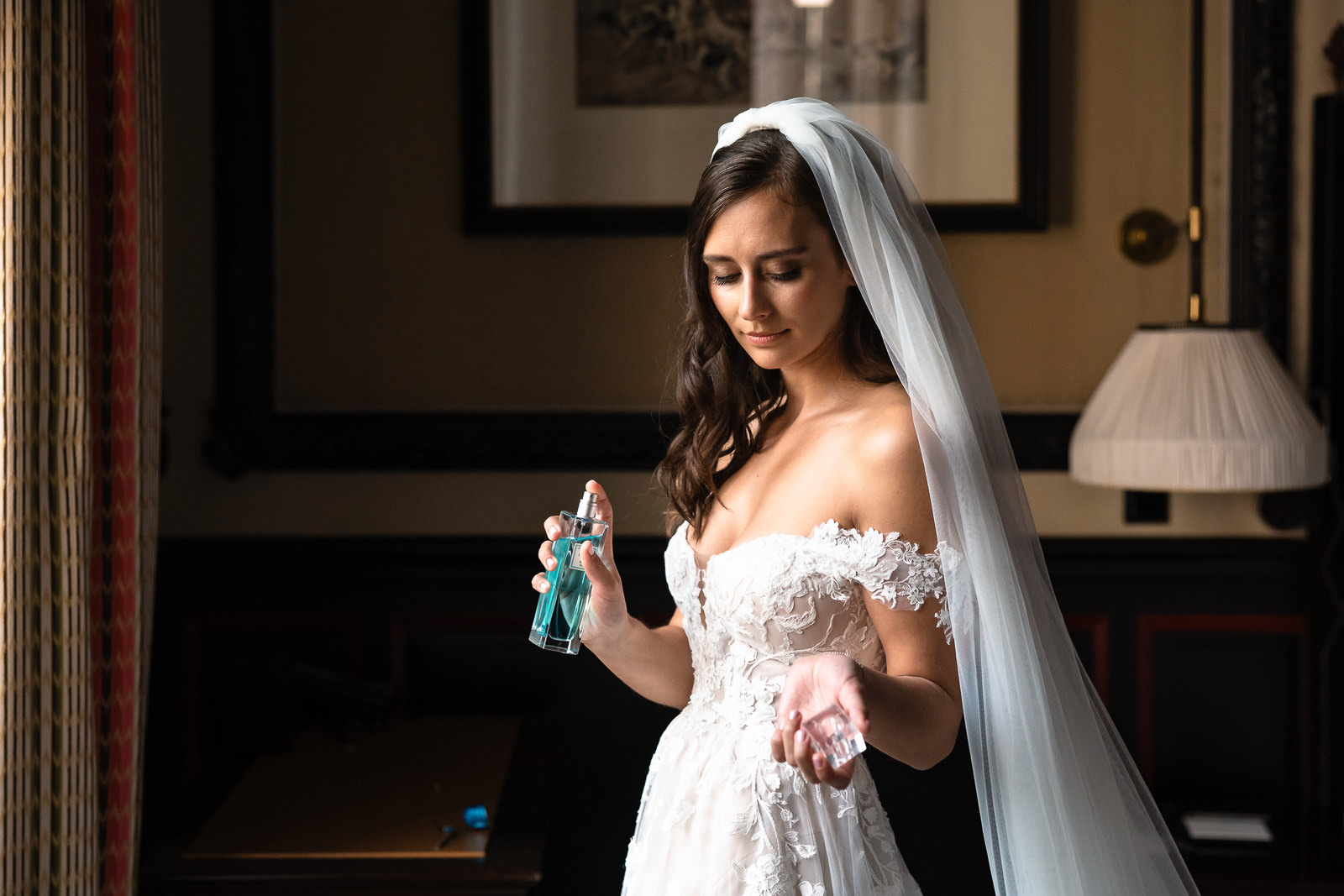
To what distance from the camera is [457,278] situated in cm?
254

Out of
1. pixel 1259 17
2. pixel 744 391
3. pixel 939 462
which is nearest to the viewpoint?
pixel 939 462

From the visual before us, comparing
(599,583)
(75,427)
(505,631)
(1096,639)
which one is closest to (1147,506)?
(1096,639)

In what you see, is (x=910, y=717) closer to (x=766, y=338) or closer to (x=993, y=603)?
(x=993, y=603)

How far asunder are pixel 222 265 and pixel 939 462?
5.60ft

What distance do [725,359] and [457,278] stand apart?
1.02 meters

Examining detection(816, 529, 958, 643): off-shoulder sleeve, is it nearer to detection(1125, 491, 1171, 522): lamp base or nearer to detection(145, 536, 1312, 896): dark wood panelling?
detection(145, 536, 1312, 896): dark wood panelling

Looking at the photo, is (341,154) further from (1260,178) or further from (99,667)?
(1260,178)

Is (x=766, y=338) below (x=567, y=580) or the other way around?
the other way around

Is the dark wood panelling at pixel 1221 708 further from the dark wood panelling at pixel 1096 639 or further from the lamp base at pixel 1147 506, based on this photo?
the lamp base at pixel 1147 506

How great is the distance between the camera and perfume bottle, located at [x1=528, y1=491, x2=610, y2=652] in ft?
4.82

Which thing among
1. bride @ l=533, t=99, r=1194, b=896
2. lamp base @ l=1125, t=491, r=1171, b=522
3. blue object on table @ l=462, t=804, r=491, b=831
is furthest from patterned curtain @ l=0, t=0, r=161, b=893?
lamp base @ l=1125, t=491, r=1171, b=522

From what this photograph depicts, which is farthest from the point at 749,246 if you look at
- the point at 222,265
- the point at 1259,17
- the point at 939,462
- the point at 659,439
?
the point at 1259,17

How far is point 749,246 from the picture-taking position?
1405 mm

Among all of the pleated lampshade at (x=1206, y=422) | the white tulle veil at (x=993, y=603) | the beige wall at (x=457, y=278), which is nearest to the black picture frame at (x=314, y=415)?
the beige wall at (x=457, y=278)
